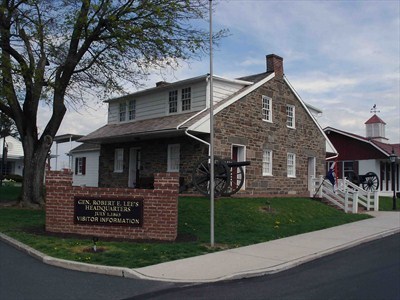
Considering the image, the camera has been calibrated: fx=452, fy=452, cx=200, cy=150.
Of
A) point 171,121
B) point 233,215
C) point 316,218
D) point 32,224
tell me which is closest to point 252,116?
point 171,121

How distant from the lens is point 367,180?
97.7 feet

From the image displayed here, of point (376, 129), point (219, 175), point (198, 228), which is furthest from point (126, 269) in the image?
point (376, 129)

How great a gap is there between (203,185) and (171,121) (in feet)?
11.6

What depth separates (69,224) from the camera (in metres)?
11.8

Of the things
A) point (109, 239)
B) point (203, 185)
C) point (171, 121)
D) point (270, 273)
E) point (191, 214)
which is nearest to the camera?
point (270, 273)

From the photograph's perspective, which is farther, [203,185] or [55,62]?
[203,185]

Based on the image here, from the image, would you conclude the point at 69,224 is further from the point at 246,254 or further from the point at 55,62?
the point at 55,62

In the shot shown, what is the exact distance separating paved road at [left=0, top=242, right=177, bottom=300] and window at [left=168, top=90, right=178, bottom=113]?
13.7m

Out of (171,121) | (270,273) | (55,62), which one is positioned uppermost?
(55,62)

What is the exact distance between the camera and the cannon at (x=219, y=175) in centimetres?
1619

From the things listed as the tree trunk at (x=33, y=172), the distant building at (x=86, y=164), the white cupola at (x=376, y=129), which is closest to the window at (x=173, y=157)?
the tree trunk at (x=33, y=172)

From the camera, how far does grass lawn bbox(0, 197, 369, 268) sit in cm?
931

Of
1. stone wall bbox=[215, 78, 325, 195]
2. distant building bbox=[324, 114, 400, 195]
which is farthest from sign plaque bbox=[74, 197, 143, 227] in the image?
distant building bbox=[324, 114, 400, 195]

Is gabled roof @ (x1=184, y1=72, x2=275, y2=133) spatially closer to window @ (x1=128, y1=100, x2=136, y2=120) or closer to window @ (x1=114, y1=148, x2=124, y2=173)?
window @ (x1=128, y1=100, x2=136, y2=120)
